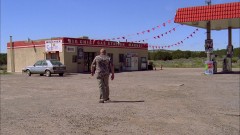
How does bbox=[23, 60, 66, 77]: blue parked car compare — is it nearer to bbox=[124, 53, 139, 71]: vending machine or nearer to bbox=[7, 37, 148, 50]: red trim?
bbox=[7, 37, 148, 50]: red trim

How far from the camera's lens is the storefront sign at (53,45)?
129ft

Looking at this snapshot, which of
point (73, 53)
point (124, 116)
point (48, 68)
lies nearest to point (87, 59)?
point (73, 53)

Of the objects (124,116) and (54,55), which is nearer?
Result: (124,116)

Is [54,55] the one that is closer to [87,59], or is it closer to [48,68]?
[87,59]

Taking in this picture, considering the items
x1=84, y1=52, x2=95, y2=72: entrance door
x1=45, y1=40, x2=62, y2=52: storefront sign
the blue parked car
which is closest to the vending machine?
x1=84, y1=52, x2=95, y2=72: entrance door

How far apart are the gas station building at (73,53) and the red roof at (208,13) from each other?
13567 mm

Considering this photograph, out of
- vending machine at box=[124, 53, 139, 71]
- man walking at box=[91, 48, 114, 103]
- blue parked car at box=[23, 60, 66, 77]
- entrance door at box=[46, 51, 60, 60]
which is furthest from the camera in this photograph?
vending machine at box=[124, 53, 139, 71]

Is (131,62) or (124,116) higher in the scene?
(131,62)

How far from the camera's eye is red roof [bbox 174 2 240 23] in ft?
93.1

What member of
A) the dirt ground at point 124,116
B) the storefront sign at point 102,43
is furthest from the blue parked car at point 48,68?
the dirt ground at point 124,116

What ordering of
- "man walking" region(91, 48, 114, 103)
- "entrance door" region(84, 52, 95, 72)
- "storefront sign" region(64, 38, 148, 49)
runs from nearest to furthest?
"man walking" region(91, 48, 114, 103) → "storefront sign" region(64, 38, 148, 49) → "entrance door" region(84, 52, 95, 72)

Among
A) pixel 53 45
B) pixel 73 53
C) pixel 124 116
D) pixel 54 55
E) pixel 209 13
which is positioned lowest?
pixel 124 116

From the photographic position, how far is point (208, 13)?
29.6 meters

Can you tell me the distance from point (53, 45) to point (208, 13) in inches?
687
